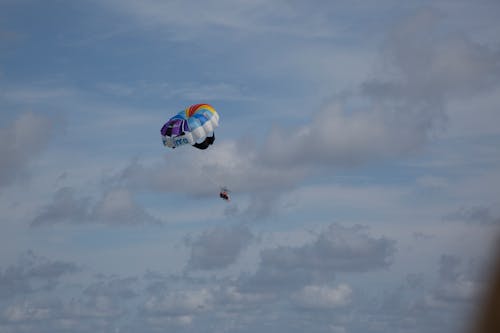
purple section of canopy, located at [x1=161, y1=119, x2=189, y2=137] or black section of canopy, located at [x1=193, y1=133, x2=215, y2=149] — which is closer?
purple section of canopy, located at [x1=161, y1=119, x2=189, y2=137]

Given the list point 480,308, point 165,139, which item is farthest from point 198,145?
point 480,308

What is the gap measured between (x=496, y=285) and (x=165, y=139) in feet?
423

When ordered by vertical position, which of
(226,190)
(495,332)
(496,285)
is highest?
(226,190)

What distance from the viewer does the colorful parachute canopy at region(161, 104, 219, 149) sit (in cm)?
12875

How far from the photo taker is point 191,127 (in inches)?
5084

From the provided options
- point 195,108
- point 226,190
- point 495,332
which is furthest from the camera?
point 195,108

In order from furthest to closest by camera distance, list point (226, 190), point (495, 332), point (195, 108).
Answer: point (195, 108)
point (226, 190)
point (495, 332)

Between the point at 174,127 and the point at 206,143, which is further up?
the point at 206,143

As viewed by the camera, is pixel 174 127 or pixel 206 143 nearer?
pixel 174 127

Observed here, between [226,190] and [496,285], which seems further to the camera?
[226,190]

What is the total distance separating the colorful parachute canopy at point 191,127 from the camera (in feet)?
422

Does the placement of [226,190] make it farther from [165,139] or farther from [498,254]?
[498,254]

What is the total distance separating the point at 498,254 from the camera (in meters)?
3.50

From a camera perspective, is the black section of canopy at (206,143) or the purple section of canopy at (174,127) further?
the black section of canopy at (206,143)
